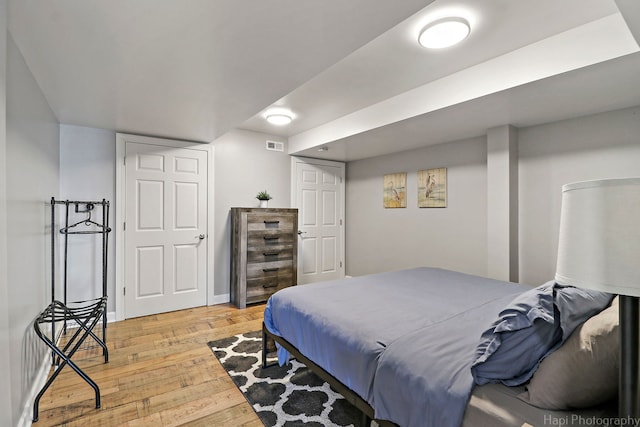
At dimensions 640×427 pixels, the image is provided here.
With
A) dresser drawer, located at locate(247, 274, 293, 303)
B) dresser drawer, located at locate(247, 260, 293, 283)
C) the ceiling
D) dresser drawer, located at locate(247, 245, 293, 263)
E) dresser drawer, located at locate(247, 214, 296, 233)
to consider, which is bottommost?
dresser drawer, located at locate(247, 274, 293, 303)

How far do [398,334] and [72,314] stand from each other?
2310 mm

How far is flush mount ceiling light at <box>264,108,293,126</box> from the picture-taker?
11.4 ft

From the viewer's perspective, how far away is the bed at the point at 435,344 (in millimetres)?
1079

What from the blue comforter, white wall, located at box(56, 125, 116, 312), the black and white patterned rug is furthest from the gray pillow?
white wall, located at box(56, 125, 116, 312)

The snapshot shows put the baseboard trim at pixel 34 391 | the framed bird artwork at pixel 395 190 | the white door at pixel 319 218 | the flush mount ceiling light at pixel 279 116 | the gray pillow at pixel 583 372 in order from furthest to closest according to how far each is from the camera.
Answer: the white door at pixel 319 218
the framed bird artwork at pixel 395 190
the flush mount ceiling light at pixel 279 116
the baseboard trim at pixel 34 391
the gray pillow at pixel 583 372

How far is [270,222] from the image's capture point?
417 centimetres

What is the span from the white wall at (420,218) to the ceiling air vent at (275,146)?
54.4 inches

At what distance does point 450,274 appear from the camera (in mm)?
2977

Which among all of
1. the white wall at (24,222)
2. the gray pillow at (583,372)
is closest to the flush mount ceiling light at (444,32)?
the gray pillow at (583,372)

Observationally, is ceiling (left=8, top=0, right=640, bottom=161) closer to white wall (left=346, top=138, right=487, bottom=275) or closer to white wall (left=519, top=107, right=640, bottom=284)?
white wall (left=519, top=107, right=640, bottom=284)

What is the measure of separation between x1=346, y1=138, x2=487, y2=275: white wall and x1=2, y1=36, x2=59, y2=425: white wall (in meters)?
3.94

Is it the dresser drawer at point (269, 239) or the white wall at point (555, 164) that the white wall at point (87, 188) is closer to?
the dresser drawer at point (269, 239)

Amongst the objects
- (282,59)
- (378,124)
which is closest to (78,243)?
(282,59)

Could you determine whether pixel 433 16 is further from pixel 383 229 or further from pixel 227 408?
pixel 383 229
